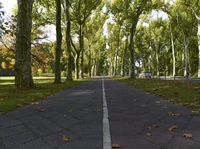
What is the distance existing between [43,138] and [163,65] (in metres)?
104

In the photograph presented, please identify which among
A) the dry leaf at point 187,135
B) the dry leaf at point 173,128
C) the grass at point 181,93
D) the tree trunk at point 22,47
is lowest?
the dry leaf at point 187,135

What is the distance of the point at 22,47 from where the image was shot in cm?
2152

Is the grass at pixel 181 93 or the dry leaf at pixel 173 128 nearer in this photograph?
the dry leaf at pixel 173 128

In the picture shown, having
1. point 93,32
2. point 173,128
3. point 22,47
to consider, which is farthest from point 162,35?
point 173,128

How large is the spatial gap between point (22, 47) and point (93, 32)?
5712 centimetres

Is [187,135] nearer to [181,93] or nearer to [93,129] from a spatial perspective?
[93,129]

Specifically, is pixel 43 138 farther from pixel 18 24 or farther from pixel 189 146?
pixel 18 24

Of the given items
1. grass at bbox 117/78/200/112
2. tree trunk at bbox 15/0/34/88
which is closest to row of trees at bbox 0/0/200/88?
tree trunk at bbox 15/0/34/88

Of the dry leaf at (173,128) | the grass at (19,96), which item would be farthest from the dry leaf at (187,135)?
the grass at (19,96)

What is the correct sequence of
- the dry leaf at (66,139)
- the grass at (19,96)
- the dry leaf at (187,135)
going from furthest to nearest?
the grass at (19,96), the dry leaf at (187,135), the dry leaf at (66,139)

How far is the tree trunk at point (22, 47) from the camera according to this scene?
21.4 meters

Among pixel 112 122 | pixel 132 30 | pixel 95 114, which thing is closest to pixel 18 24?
pixel 95 114

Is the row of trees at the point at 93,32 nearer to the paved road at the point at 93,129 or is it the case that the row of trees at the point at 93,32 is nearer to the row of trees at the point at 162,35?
the row of trees at the point at 162,35

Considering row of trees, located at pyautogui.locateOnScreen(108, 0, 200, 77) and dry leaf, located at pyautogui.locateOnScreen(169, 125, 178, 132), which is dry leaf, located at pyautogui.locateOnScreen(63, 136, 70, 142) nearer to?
dry leaf, located at pyautogui.locateOnScreen(169, 125, 178, 132)
